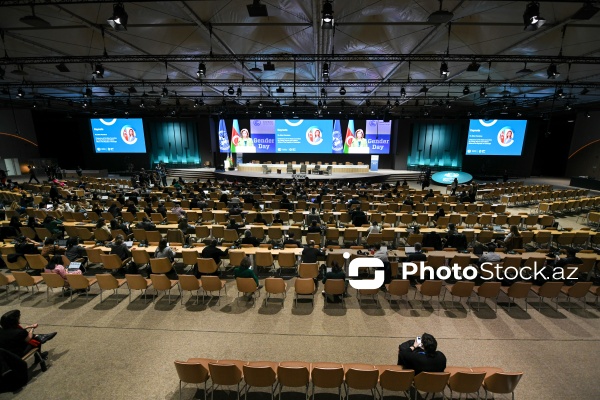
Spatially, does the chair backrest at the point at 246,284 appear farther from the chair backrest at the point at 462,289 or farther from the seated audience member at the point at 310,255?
the chair backrest at the point at 462,289

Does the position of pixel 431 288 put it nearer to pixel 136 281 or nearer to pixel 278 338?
pixel 278 338

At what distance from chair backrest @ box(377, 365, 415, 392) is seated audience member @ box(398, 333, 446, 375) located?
6.8 inches

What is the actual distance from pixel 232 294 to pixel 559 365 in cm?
693

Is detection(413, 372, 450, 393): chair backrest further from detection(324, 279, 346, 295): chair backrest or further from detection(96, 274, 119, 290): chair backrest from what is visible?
detection(96, 274, 119, 290): chair backrest

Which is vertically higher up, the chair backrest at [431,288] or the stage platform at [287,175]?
the stage platform at [287,175]

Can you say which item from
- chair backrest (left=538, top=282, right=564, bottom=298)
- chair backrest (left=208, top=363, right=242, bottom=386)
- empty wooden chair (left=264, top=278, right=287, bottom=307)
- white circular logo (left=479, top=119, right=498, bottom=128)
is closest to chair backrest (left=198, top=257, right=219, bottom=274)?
empty wooden chair (left=264, top=278, right=287, bottom=307)

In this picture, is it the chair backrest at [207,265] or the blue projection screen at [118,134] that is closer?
the chair backrest at [207,265]

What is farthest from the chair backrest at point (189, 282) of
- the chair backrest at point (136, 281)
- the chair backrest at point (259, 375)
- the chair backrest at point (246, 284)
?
the chair backrest at point (259, 375)

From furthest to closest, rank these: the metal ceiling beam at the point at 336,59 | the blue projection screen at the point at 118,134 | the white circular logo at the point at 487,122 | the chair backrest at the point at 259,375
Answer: the blue projection screen at the point at 118,134
the white circular logo at the point at 487,122
the metal ceiling beam at the point at 336,59
the chair backrest at the point at 259,375

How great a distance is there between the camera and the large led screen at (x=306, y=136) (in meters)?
29.6

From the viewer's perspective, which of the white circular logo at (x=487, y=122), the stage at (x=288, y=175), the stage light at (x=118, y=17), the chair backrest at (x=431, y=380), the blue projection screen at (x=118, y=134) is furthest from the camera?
the blue projection screen at (x=118, y=134)

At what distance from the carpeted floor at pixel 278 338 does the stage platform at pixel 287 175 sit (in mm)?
18595

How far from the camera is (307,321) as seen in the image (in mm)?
6562

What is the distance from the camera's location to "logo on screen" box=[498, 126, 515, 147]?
91.0 ft
